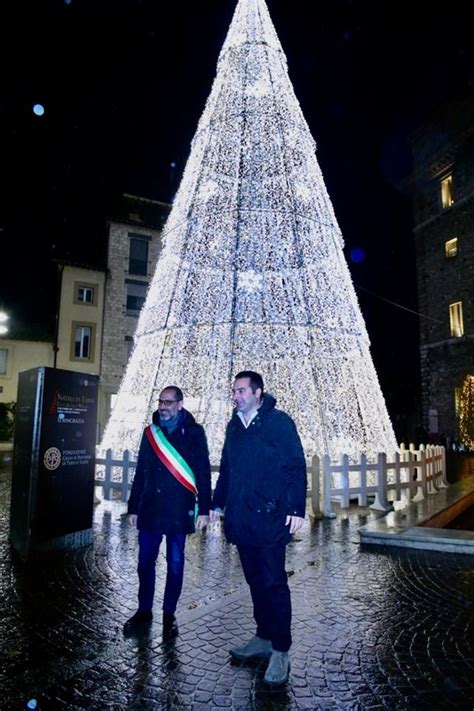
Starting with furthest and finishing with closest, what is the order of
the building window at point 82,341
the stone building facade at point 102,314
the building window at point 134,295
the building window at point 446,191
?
the building window at point 446,191
the building window at point 134,295
the building window at point 82,341
the stone building facade at point 102,314

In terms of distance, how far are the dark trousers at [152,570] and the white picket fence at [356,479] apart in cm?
436

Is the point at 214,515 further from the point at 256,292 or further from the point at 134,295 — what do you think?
the point at 134,295

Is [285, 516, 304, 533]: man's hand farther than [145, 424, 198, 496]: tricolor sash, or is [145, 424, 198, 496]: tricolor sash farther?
[145, 424, 198, 496]: tricolor sash

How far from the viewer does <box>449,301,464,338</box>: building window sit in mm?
28017

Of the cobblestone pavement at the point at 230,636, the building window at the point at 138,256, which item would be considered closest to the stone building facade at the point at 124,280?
the building window at the point at 138,256

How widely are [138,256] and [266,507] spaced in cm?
2841

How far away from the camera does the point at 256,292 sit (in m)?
9.80

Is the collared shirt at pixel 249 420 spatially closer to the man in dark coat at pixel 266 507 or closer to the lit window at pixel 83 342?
the man in dark coat at pixel 266 507

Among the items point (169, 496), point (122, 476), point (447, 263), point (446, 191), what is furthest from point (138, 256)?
point (169, 496)

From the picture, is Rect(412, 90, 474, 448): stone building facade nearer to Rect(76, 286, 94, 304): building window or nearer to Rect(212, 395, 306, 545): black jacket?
Rect(76, 286, 94, 304): building window

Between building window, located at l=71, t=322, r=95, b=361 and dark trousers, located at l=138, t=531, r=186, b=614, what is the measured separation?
25664 millimetres

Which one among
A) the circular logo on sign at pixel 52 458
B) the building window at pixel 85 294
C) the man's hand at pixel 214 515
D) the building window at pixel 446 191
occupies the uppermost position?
the building window at pixel 446 191

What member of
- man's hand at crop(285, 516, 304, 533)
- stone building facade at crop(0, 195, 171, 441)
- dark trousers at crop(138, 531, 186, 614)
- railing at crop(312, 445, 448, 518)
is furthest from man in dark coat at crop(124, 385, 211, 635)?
stone building facade at crop(0, 195, 171, 441)

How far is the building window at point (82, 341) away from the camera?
93.1 ft
